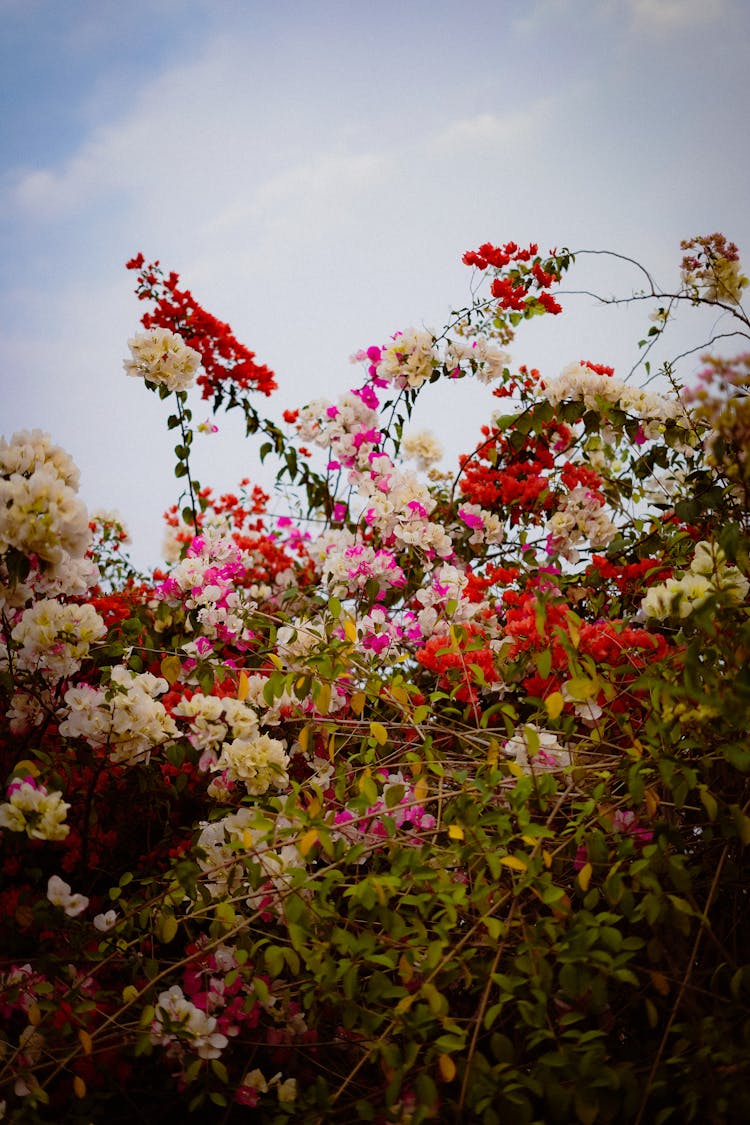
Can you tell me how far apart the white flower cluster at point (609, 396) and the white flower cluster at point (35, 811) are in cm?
196

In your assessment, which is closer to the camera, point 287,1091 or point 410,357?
point 287,1091

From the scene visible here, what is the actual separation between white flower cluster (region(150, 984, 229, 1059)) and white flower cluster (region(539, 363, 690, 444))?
200 cm

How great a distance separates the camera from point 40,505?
1.23m

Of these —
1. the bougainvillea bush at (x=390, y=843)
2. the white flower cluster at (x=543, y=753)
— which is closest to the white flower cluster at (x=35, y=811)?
the bougainvillea bush at (x=390, y=843)

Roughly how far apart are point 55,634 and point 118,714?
214 millimetres

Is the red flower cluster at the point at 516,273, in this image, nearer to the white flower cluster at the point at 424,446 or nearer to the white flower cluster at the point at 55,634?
the white flower cluster at the point at 424,446

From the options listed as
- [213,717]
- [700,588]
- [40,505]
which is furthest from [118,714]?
[700,588]

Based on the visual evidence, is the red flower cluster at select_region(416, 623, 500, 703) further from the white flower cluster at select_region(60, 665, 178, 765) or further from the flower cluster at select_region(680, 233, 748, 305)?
the flower cluster at select_region(680, 233, 748, 305)

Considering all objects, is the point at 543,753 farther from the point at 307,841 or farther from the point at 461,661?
the point at 307,841

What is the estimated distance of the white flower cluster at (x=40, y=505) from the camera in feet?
4.02

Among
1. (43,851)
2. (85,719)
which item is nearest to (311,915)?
(85,719)

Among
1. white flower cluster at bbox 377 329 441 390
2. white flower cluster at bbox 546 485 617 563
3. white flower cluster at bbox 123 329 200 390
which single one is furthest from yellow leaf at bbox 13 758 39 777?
white flower cluster at bbox 546 485 617 563

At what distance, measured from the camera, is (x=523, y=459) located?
10.1ft

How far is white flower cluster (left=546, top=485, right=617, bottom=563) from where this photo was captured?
9.05 ft
